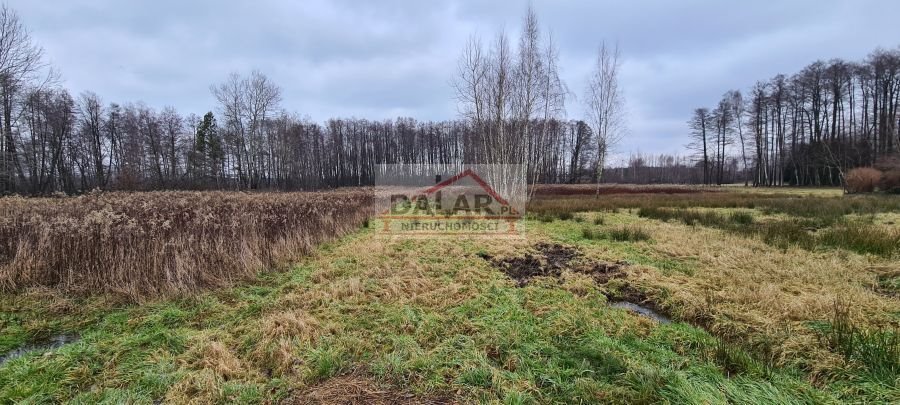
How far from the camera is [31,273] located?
14.1 feet

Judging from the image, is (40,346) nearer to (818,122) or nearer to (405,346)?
(405,346)

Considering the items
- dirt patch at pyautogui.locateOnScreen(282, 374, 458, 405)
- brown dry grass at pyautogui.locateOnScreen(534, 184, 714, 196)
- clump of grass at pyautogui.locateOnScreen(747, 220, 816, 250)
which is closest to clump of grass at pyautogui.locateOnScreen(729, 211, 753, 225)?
clump of grass at pyautogui.locateOnScreen(747, 220, 816, 250)

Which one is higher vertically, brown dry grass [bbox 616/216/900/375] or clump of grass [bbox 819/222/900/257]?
clump of grass [bbox 819/222/900/257]

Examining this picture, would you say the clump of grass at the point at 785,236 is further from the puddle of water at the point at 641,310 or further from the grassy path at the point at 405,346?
the puddle of water at the point at 641,310

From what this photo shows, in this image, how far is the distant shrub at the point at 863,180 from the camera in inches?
805

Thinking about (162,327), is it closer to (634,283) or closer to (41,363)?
(41,363)

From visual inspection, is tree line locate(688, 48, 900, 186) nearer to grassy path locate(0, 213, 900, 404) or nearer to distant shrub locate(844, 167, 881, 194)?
distant shrub locate(844, 167, 881, 194)

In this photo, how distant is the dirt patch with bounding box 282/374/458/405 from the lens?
7.09 ft

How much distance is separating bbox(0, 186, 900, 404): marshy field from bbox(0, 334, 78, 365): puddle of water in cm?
2

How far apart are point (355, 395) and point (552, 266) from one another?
4163mm

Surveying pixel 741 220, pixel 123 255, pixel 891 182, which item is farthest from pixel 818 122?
pixel 123 255

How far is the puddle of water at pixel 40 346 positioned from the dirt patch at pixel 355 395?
111 inches

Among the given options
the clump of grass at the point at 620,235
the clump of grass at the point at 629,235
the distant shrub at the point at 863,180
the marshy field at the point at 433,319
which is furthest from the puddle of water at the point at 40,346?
the distant shrub at the point at 863,180

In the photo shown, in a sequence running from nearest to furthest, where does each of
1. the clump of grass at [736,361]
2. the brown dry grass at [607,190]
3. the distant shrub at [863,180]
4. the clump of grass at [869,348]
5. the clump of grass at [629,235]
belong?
the clump of grass at [869,348]
the clump of grass at [736,361]
the clump of grass at [629,235]
the distant shrub at [863,180]
the brown dry grass at [607,190]
